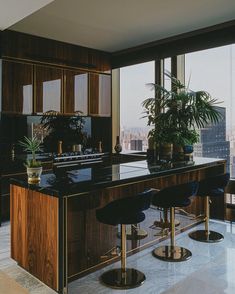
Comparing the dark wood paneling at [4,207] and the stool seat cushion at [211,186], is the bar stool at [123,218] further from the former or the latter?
the dark wood paneling at [4,207]

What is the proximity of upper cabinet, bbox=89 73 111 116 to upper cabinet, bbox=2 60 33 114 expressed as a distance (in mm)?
1332

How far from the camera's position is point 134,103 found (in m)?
6.48

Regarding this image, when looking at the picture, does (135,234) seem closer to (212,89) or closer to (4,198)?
(4,198)

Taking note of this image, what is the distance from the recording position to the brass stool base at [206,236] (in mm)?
4082

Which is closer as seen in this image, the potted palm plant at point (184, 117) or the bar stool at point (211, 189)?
the bar stool at point (211, 189)

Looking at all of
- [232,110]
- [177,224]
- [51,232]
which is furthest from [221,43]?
[51,232]

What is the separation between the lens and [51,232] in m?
2.76

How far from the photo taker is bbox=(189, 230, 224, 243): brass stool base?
4.08 metres

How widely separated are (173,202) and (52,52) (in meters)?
3.52

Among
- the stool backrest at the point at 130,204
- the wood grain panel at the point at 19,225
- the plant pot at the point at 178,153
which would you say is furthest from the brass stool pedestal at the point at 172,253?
the wood grain panel at the point at 19,225

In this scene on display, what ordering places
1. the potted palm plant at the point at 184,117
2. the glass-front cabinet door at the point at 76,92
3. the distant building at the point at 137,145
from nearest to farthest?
the potted palm plant at the point at 184,117 → the glass-front cabinet door at the point at 76,92 → the distant building at the point at 137,145

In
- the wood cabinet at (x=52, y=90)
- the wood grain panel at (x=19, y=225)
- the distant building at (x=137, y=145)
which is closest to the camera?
the wood grain panel at (x=19, y=225)

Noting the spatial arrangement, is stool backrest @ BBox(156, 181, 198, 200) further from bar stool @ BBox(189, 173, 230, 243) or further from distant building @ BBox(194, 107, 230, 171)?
distant building @ BBox(194, 107, 230, 171)

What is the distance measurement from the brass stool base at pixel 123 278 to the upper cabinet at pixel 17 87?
9.99 ft
